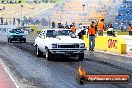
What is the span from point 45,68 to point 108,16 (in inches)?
2269

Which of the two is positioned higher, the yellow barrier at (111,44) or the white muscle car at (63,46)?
the white muscle car at (63,46)

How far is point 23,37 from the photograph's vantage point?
40.8 m

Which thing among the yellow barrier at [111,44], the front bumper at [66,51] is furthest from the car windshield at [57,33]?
the yellow barrier at [111,44]

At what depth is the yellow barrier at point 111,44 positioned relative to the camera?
23.6 meters

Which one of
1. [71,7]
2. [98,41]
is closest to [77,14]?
[71,7]

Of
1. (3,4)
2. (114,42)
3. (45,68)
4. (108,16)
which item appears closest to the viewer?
(45,68)

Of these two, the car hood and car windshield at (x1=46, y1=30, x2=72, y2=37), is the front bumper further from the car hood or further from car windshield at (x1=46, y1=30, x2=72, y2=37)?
car windshield at (x1=46, y1=30, x2=72, y2=37)

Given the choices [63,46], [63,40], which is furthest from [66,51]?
[63,40]

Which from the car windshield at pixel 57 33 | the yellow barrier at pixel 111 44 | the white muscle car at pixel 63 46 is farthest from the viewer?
the yellow barrier at pixel 111 44

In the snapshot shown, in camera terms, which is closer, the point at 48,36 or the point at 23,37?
the point at 48,36

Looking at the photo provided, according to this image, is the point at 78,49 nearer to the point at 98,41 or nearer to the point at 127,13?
the point at 98,41

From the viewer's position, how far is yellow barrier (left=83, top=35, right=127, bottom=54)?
2360 centimetres

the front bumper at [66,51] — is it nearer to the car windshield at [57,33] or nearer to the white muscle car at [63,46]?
the white muscle car at [63,46]

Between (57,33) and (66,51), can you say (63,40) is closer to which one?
(66,51)
